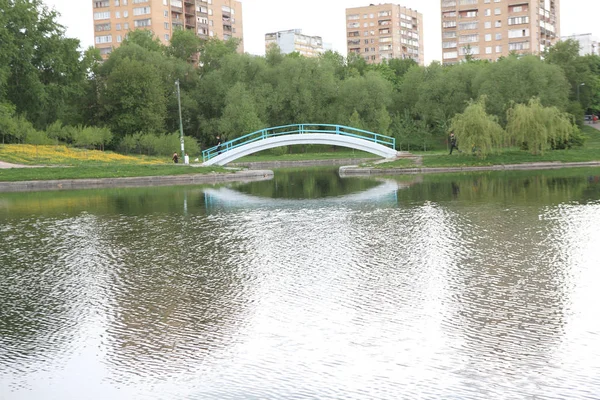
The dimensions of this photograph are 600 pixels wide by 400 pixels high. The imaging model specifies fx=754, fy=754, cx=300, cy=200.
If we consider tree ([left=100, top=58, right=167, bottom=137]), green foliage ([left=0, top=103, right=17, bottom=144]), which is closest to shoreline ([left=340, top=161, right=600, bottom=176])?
green foliage ([left=0, top=103, right=17, bottom=144])

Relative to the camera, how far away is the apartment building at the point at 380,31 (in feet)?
531

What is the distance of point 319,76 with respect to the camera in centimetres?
7350

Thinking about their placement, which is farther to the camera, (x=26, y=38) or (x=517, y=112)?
(x=26, y=38)

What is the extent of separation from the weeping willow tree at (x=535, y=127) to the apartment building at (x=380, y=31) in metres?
117

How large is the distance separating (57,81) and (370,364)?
60.7m

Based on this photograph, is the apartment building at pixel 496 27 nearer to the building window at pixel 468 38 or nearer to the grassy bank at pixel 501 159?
the building window at pixel 468 38

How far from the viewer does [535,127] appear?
44969 mm

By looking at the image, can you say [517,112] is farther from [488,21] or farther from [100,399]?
[488,21]

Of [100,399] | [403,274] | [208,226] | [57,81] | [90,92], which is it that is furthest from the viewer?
[90,92]

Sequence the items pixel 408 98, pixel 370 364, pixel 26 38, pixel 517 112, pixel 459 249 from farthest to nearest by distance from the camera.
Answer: pixel 408 98 → pixel 26 38 → pixel 517 112 → pixel 459 249 → pixel 370 364

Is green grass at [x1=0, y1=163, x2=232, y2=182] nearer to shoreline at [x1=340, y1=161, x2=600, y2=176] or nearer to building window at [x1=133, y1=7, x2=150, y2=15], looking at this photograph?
shoreline at [x1=340, y1=161, x2=600, y2=176]

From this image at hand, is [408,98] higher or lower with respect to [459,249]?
higher

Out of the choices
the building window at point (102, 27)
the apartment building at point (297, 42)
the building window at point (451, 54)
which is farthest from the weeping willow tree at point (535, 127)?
the apartment building at point (297, 42)

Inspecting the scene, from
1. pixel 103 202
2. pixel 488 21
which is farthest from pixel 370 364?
→ pixel 488 21
